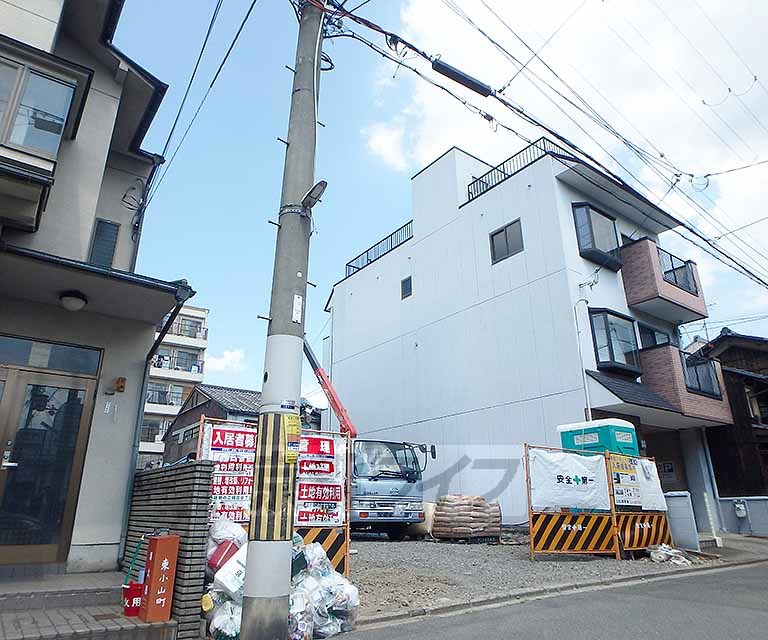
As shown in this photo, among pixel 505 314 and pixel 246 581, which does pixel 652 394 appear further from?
pixel 246 581

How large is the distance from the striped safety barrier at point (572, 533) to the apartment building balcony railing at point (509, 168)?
10.0 metres

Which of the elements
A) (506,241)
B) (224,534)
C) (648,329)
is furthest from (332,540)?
(648,329)

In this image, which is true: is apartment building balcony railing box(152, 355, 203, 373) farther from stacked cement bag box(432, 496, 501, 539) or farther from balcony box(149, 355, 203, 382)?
stacked cement bag box(432, 496, 501, 539)

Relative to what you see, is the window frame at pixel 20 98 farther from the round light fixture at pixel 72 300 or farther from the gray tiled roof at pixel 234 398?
the gray tiled roof at pixel 234 398

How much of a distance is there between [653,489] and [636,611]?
572 cm

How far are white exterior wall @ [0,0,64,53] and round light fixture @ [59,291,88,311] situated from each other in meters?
3.36

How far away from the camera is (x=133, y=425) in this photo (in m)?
6.49

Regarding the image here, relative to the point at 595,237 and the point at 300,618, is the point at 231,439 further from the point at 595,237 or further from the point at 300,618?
the point at 595,237

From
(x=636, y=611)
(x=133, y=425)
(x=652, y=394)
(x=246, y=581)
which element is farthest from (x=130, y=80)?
(x=652, y=394)

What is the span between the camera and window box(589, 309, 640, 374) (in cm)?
1318

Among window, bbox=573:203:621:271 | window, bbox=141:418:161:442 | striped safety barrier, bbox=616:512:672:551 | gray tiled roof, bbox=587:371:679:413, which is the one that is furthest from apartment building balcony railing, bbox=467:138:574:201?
window, bbox=141:418:161:442

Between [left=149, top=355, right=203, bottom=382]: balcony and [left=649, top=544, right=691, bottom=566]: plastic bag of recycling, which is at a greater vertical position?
[left=149, top=355, right=203, bottom=382]: balcony

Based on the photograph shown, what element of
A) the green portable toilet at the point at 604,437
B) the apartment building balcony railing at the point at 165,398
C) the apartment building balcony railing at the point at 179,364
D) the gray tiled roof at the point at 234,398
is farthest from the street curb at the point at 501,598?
the apartment building balcony railing at the point at 179,364

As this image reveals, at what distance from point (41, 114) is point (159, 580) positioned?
549 cm
